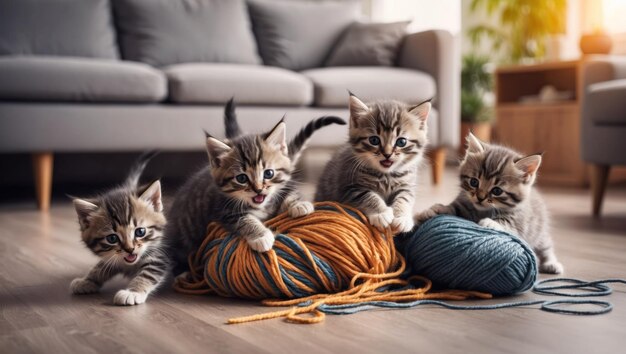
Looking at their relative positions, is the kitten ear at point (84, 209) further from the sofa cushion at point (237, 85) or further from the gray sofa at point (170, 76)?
the sofa cushion at point (237, 85)

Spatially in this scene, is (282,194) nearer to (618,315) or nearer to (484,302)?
(484,302)

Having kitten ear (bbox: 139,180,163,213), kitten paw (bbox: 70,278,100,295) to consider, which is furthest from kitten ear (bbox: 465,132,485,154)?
kitten paw (bbox: 70,278,100,295)

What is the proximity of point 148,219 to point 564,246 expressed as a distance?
1353 millimetres

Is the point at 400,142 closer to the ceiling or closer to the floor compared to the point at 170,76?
closer to the floor

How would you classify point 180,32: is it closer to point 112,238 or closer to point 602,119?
point 602,119

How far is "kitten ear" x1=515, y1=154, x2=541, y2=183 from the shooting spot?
1.62m

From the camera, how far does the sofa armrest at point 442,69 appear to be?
3.89 meters

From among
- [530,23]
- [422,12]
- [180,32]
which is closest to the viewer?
[180,32]

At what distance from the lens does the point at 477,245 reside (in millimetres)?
1473

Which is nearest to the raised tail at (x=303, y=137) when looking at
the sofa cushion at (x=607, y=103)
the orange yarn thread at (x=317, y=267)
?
the orange yarn thread at (x=317, y=267)

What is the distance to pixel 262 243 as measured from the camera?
1464 millimetres

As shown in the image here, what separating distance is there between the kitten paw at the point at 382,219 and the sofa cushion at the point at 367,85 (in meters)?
2.06

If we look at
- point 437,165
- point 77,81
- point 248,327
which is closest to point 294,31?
point 437,165

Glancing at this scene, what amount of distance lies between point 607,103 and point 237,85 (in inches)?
69.5
